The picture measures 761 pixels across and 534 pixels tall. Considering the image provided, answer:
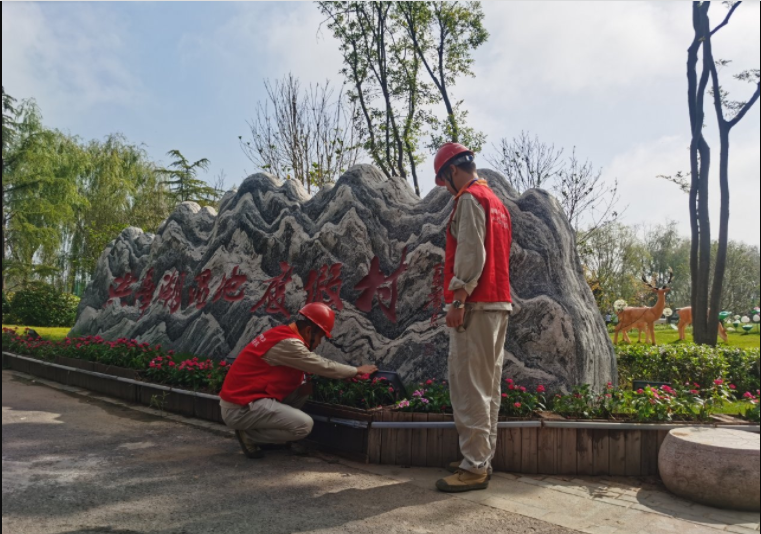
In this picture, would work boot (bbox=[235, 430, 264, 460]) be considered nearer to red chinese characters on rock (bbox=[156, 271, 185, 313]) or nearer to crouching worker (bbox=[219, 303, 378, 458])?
crouching worker (bbox=[219, 303, 378, 458])

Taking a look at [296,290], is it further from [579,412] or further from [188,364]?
[579,412]

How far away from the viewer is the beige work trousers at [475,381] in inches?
129

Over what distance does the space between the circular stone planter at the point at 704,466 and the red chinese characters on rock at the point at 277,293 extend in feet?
12.4

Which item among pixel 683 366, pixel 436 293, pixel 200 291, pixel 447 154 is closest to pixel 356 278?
pixel 436 293

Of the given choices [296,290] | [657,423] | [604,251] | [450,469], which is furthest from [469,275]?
[604,251]

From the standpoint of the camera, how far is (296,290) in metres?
5.98

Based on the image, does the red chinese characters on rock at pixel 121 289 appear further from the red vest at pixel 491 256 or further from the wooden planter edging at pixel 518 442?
the red vest at pixel 491 256

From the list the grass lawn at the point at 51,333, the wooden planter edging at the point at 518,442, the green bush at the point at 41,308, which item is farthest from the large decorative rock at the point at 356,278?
the green bush at the point at 41,308

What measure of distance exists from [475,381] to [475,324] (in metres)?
0.32

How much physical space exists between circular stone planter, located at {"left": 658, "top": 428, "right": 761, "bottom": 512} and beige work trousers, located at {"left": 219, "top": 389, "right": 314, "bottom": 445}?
2.16 metres

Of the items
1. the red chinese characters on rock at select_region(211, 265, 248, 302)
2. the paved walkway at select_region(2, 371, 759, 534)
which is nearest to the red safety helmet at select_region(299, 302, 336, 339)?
the paved walkway at select_region(2, 371, 759, 534)

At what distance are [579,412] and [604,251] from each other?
8979 mm

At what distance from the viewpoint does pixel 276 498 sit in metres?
3.12

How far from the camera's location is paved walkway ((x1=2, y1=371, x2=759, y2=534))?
2752 millimetres
